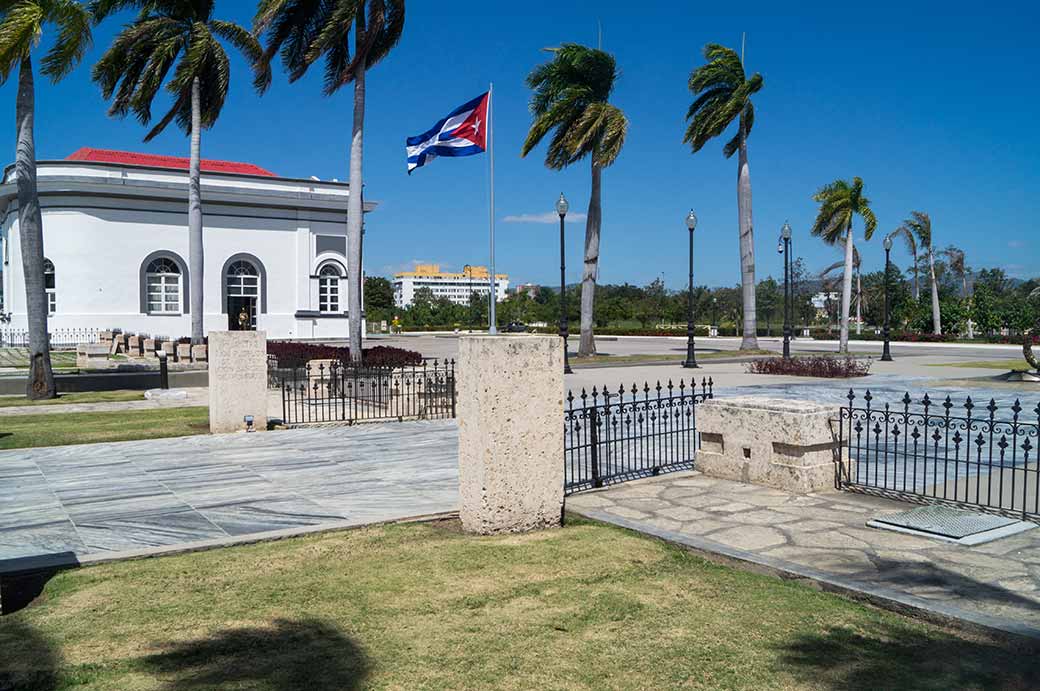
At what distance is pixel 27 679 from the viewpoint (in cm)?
360

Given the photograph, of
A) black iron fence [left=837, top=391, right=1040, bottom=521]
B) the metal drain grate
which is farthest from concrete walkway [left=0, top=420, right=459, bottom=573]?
black iron fence [left=837, top=391, right=1040, bottom=521]

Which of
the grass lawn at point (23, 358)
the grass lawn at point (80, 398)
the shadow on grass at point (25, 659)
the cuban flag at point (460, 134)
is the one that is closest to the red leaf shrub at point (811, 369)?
the cuban flag at point (460, 134)

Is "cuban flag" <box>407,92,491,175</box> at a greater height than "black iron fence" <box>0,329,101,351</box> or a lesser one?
greater

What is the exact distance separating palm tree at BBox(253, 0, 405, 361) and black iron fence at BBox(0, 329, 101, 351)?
832 inches

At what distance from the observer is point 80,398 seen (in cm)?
1833

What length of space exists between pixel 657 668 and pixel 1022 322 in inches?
2045

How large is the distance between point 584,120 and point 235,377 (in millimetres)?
19078

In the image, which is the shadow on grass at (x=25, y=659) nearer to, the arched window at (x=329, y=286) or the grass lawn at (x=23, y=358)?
the grass lawn at (x=23, y=358)

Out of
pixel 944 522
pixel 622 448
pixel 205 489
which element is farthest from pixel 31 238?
pixel 944 522

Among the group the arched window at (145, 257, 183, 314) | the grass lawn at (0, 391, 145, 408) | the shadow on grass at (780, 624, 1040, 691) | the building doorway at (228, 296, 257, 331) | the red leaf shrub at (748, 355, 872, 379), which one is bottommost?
the grass lawn at (0, 391, 145, 408)

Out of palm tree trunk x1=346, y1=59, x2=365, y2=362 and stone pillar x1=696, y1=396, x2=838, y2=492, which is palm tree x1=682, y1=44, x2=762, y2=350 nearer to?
palm tree trunk x1=346, y1=59, x2=365, y2=362

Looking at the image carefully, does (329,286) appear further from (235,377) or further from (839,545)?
(839,545)

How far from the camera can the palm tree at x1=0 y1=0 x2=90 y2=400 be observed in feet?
54.5

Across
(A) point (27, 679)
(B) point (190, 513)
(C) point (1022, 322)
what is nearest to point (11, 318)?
(B) point (190, 513)
